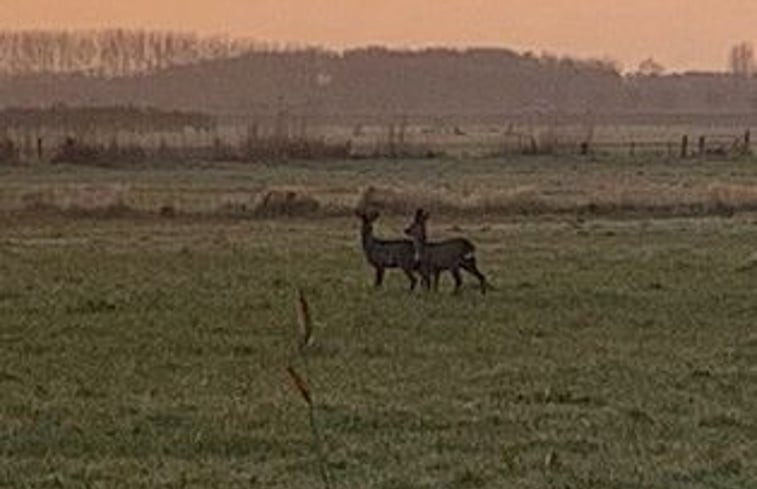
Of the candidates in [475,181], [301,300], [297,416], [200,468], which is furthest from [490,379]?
[475,181]

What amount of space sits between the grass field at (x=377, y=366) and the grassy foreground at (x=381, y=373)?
0.13 feet

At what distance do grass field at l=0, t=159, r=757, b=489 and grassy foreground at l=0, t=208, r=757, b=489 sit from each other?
0.04 m

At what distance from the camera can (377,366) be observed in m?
18.0

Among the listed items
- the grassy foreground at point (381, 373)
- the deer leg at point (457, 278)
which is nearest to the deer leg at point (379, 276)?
Result: the grassy foreground at point (381, 373)

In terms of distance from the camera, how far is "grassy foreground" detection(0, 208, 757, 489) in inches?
500

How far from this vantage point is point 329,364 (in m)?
18.1

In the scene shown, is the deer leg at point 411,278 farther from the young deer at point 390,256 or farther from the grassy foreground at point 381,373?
the grassy foreground at point 381,373

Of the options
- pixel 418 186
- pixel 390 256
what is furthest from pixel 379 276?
pixel 418 186

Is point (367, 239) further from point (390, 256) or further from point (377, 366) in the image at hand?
point (377, 366)

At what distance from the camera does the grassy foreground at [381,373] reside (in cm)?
1270

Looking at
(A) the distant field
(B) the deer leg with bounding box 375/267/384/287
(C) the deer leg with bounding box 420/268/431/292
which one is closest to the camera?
(C) the deer leg with bounding box 420/268/431/292

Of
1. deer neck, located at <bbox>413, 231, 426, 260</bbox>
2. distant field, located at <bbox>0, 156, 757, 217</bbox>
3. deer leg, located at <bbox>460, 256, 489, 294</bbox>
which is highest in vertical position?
deer neck, located at <bbox>413, 231, 426, 260</bbox>

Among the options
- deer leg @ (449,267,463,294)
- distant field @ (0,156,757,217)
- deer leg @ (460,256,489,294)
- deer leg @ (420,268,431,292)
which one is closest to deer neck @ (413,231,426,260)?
deer leg @ (420,268,431,292)

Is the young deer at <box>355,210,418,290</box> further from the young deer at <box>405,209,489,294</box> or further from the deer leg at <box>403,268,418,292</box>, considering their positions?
the young deer at <box>405,209,489,294</box>
